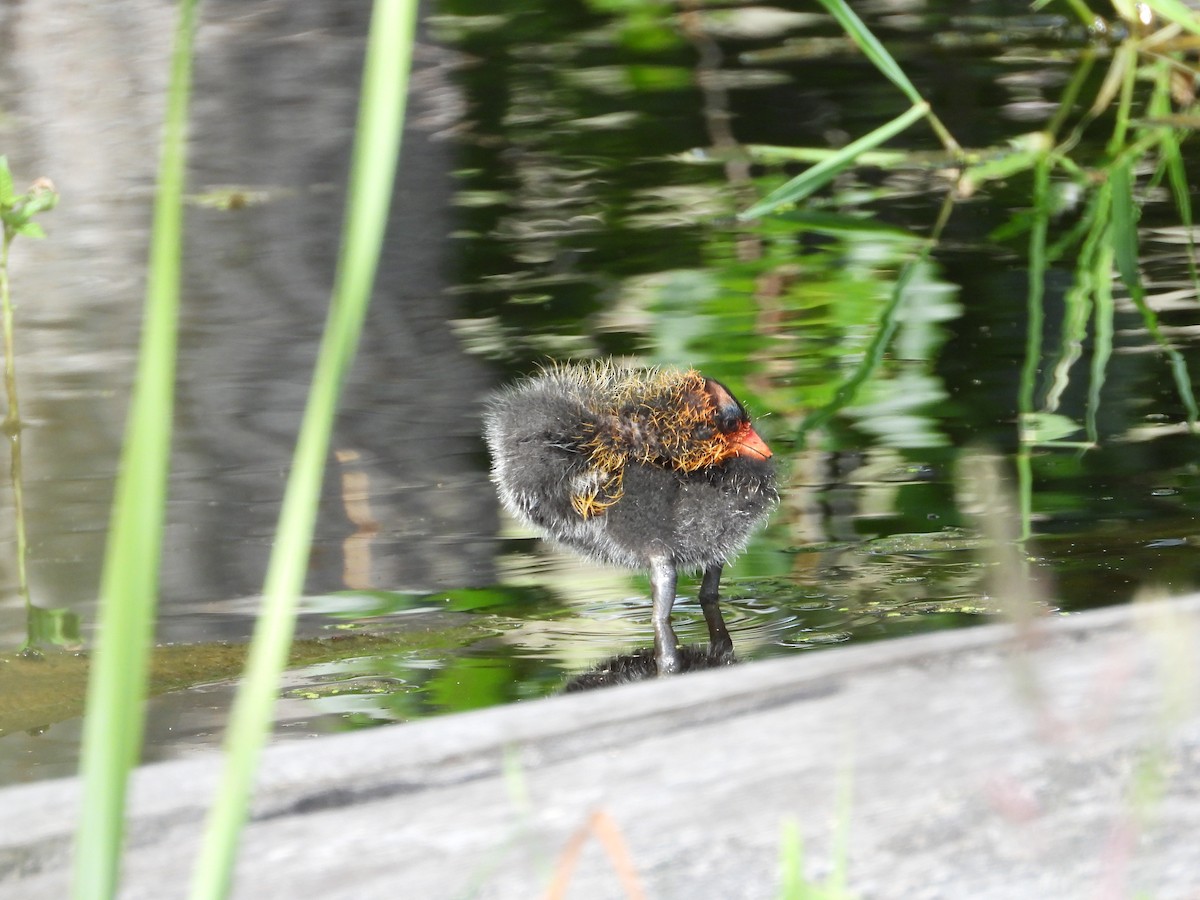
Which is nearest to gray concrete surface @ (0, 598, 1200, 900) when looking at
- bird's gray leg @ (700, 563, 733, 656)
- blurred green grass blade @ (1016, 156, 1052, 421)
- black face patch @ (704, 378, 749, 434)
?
bird's gray leg @ (700, 563, 733, 656)

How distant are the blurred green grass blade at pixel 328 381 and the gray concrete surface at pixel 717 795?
443 millimetres

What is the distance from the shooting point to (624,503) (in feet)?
7.67

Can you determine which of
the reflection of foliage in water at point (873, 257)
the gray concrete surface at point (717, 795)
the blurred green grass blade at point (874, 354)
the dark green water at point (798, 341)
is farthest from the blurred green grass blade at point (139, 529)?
the blurred green grass blade at point (874, 354)

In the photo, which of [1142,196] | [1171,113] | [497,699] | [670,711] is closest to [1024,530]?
[497,699]

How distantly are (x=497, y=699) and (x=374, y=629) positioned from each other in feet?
1.01

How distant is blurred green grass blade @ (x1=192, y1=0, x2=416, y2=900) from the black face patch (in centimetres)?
182

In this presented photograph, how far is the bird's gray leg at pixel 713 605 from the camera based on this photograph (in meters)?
2.23

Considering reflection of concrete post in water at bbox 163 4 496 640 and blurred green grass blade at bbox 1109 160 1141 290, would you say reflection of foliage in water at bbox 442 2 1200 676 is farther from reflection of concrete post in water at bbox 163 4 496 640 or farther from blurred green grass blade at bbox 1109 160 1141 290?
reflection of concrete post in water at bbox 163 4 496 640

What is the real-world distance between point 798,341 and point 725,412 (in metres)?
1.13

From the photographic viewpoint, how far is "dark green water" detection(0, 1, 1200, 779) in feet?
7.34

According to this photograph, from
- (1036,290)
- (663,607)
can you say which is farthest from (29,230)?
(1036,290)

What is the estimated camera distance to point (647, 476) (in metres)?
2.38

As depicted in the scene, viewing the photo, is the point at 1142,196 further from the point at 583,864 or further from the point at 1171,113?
the point at 583,864

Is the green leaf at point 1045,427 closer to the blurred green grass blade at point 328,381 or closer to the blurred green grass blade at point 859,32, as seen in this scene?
the blurred green grass blade at point 859,32
